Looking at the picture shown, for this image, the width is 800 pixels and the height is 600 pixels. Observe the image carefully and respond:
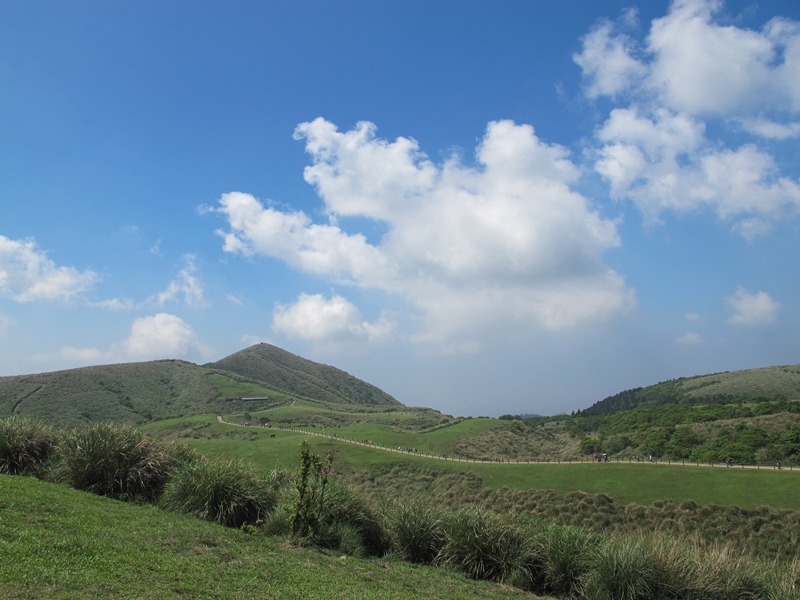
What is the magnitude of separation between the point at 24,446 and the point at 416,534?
12013 mm

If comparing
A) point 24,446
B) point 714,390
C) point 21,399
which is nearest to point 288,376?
point 21,399

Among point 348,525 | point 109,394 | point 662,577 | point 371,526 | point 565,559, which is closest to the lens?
point 662,577

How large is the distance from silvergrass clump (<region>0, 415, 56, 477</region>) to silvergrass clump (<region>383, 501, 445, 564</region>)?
10.3 m

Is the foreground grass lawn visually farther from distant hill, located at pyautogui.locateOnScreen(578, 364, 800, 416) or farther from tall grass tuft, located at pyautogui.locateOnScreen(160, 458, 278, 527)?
distant hill, located at pyautogui.locateOnScreen(578, 364, 800, 416)

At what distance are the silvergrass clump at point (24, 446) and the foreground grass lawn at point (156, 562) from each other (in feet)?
9.36

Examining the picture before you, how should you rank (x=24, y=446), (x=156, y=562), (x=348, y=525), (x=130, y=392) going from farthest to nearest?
(x=130, y=392), (x=24, y=446), (x=348, y=525), (x=156, y=562)

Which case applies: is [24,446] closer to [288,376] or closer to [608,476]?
[608,476]

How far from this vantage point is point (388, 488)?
36.3 meters

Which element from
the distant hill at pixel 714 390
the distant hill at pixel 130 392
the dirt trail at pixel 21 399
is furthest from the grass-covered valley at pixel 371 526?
the distant hill at pixel 714 390

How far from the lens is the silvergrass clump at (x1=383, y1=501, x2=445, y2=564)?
1216 centimetres

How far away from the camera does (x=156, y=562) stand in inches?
301

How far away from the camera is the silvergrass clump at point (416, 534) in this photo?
12161mm

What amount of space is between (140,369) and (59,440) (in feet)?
409

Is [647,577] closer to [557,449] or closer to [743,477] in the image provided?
[743,477]
